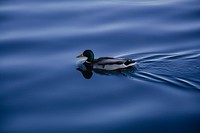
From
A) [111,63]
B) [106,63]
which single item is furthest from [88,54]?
[111,63]

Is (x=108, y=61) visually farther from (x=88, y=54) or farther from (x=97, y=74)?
(x=88, y=54)

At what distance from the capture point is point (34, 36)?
13211 mm

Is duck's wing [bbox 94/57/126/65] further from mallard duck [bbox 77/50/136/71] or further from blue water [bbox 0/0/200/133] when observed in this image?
blue water [bbox 0/0/200/133]

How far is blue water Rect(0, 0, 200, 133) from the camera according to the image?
8.65m

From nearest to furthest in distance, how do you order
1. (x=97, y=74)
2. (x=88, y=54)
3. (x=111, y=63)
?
(x=111, y=63) < (x=97, y=74) < (x=88, y=54)

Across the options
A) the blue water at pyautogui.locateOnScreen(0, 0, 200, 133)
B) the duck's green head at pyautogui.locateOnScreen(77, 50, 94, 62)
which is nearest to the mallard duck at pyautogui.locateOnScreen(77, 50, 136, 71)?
the duck's green head at pyautogui.locateOnScreen(77, 50, 94, 62)

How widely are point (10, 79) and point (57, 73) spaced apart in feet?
3.79

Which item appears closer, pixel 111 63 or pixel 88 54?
pixel 111 63

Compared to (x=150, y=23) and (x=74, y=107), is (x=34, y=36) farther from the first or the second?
(x=74, y=107)

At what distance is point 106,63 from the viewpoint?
35.9 feet

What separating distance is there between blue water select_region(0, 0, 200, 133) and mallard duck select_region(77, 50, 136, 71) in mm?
Result: 202

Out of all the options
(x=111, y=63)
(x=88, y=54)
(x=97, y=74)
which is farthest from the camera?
(x=88, y=54)

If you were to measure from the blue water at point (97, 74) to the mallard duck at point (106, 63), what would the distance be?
20 cm

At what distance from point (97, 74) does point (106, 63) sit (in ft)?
1.34
